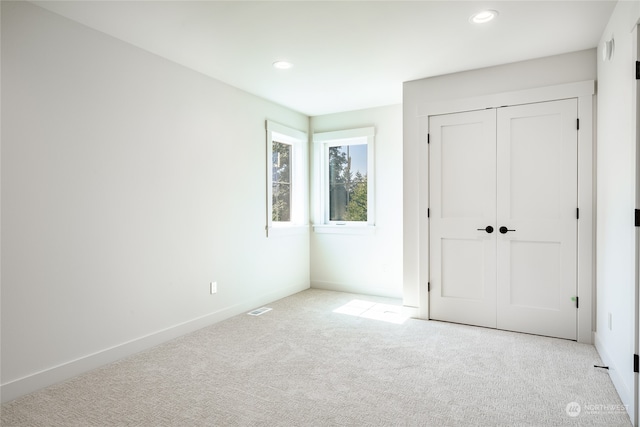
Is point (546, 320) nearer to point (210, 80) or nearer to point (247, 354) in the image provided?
point (247, 354)

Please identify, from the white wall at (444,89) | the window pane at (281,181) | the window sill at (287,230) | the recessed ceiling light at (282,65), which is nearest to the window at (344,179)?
the window sill at (287,230)

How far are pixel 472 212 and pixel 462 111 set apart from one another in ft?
3.33

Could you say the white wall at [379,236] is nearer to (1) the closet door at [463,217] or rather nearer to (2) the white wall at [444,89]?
(2) the white wall at [444,89]

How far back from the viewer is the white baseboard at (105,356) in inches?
93.2

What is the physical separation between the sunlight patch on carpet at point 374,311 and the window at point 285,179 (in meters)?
1.31

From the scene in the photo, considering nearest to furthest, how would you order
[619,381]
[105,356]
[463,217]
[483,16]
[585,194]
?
[619,381], [483,16], [105,356], [585,194], [463,217]

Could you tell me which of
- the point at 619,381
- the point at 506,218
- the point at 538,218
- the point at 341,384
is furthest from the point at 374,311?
the point at 619,381

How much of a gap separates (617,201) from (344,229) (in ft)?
10.6

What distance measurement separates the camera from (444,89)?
12.5ft

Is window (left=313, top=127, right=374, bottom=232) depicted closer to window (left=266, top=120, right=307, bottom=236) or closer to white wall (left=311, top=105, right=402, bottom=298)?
white wall (left=311, top=105, right=402, bottom=298)

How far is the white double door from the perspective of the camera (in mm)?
3320

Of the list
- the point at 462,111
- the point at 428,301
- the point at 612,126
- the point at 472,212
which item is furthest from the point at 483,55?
the point at 428,301

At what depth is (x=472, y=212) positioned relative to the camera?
3.72 meters

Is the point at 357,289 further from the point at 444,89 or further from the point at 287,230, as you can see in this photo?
the point at 444,89
